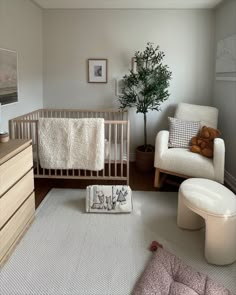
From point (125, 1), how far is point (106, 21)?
50 cm

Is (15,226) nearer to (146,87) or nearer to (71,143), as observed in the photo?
(71,143)

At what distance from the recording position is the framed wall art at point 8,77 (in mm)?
2943

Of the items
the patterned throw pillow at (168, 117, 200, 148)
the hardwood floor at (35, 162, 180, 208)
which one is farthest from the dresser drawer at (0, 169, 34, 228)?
the patterned throw pillow at (168, 117, 200, 148)

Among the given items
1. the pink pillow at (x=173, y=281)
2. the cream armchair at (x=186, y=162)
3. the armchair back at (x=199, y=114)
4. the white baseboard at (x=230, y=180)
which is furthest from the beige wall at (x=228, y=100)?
the pink pillow at (x=173, y=281)

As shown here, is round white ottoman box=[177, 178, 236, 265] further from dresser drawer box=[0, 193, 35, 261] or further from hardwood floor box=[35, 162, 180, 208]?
dresser drawer box=[0, 193, 35, 261]

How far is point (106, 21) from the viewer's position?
4082 millimetres

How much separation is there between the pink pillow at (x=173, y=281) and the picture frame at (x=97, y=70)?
9.48 feet

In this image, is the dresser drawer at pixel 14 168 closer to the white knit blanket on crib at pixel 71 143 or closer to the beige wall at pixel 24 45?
the white knit blanket on crib at pixel 71 143

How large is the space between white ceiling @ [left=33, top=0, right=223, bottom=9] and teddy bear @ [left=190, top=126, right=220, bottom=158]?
64.8 inches

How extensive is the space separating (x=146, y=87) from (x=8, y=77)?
1.72m

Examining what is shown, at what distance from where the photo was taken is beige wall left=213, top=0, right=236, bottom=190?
342 centimetres

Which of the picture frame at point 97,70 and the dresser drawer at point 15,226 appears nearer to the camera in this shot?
the dresser drawer at point 15,226

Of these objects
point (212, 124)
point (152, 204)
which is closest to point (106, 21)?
point (212, 124)

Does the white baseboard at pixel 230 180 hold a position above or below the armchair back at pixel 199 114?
below
